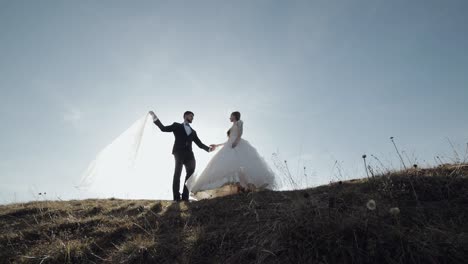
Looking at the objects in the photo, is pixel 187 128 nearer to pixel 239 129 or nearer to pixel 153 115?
pixel 153 115

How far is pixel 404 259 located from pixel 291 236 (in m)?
1.02

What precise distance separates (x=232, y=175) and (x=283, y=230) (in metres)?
3.87

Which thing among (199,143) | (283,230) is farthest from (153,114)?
(283,230)

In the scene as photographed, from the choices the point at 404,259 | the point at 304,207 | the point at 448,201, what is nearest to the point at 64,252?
the point at 304,207

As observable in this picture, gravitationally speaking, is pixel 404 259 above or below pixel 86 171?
below

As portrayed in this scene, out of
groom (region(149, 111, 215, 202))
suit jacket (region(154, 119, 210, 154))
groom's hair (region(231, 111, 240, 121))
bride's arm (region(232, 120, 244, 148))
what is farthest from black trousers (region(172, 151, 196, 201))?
groom's hair (region(231, 111, 240, 121))

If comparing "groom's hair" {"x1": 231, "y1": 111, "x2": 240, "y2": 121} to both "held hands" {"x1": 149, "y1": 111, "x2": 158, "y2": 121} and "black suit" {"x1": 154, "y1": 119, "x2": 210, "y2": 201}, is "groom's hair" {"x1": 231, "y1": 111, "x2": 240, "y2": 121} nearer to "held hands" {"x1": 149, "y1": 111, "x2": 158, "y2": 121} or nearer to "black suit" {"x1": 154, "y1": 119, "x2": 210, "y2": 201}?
"black suit" {"x1": 154, "y1": 119, "x2": 210, "y2": 201}

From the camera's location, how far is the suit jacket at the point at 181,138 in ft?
28.6

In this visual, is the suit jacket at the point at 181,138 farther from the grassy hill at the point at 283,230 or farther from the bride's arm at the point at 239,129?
the grassy hill at the point at 283,230

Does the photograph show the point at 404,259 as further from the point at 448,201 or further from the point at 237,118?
the point at 237,118

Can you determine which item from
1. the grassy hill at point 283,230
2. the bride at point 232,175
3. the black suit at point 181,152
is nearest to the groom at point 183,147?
the black suit at point 181,152

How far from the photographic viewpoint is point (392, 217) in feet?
11.8

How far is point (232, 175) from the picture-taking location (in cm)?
727

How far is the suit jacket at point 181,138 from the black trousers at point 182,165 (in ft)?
0.47
